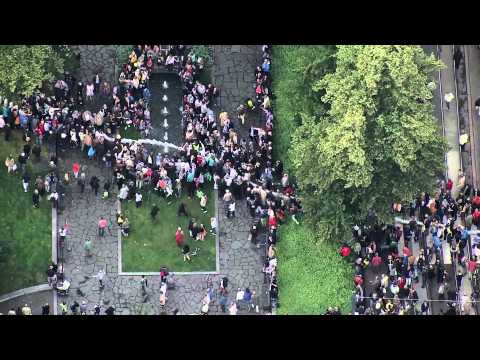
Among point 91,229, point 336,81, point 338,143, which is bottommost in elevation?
point 91,229

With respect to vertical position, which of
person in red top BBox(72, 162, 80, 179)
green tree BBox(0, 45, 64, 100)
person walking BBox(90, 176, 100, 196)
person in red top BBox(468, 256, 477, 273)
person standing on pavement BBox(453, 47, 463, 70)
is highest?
person standing on pavement BBox(453, 47, 463, 70)

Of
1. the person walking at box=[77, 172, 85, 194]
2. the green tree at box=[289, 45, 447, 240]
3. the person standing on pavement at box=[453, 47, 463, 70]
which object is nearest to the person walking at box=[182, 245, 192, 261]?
the person walking at box=[77, 172, 85, 194]

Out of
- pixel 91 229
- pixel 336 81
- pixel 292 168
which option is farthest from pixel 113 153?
pixel 336 81

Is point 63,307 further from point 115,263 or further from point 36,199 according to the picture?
point 36,199

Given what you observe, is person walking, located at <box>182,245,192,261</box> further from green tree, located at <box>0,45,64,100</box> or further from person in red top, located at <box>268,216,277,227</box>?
green tree, located at <box>0,45,64,100</box>

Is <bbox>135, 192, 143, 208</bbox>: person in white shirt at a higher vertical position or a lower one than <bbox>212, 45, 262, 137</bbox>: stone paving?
lower

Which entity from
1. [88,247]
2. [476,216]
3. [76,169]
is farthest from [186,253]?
[476,216]

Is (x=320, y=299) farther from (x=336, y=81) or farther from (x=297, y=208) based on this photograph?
(x=336, y=81)
